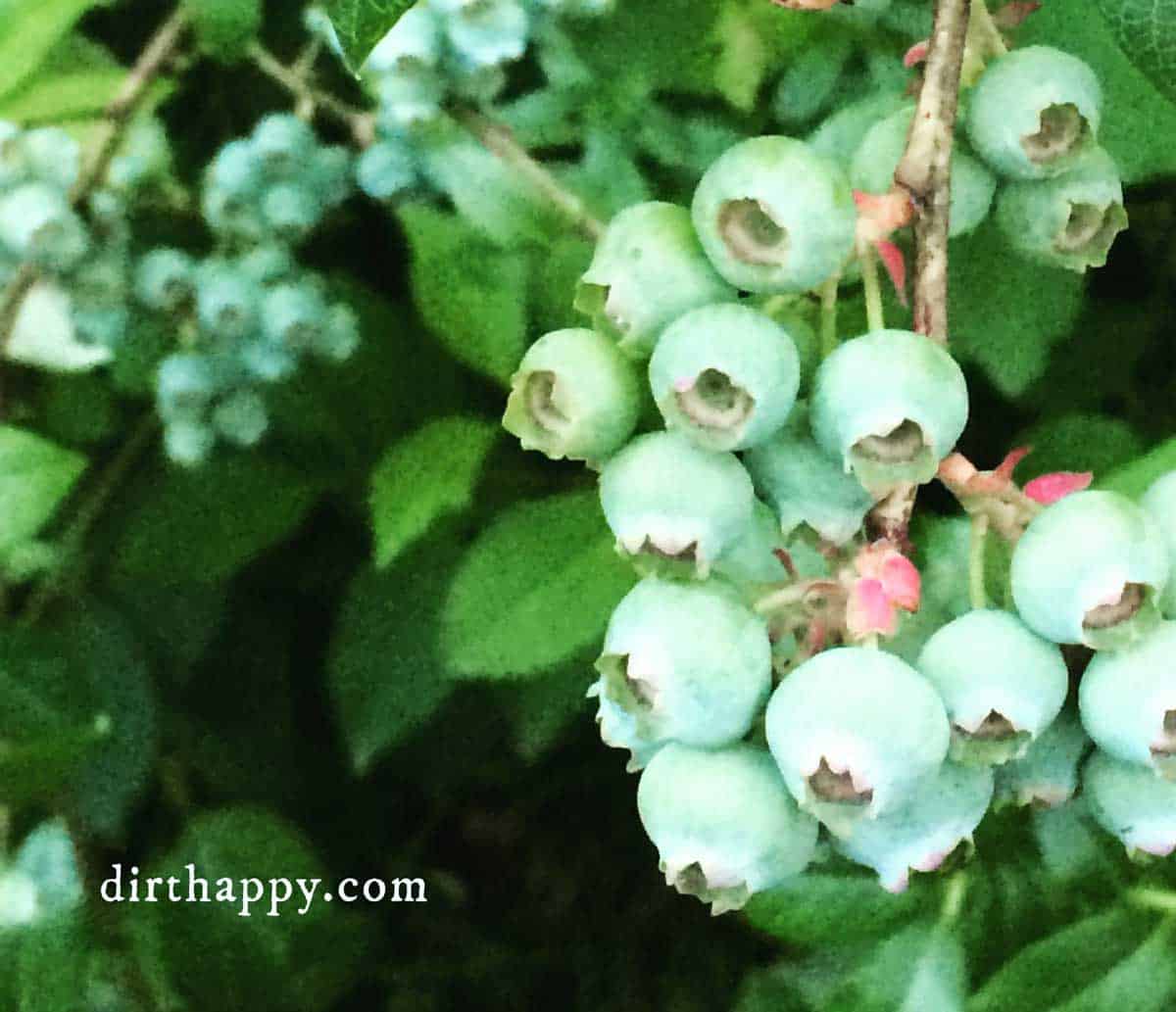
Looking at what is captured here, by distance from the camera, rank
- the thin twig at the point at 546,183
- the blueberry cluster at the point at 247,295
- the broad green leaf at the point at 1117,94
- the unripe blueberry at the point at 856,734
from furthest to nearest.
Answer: the blueberry cluster at the point at 247,295
the thin twig at the point at 546,183
the broad green leaf at the point at 1117,94
the unripe blueberry at the point at 856,734

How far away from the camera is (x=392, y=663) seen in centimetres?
122

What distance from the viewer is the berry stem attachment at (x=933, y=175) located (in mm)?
609

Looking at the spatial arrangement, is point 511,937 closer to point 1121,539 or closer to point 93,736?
point 93,736

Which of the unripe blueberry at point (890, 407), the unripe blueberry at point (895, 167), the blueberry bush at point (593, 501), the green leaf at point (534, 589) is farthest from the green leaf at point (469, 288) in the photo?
the unripe blueberry at point (890, 407)

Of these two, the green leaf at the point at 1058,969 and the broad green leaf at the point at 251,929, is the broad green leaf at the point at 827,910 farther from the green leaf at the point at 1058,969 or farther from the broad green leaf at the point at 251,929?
the broad green leaf at the point at 251,929

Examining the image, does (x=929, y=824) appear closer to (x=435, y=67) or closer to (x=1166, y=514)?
(x=1166, y=514)

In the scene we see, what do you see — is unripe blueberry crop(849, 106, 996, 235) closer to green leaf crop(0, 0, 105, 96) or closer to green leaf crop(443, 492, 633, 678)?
green leaf crop(443, 492, 633, 678)

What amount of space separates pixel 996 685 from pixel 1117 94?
0.58 meters

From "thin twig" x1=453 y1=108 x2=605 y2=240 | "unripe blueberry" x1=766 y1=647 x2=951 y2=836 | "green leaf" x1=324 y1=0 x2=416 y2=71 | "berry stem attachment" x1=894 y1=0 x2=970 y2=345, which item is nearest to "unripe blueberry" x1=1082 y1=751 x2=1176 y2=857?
"unripe blueberry" x1=766 y1=647 x2=951 y2=836

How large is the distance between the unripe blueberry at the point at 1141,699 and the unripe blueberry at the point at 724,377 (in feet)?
0.58

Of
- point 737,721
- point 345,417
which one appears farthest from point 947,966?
point 345,417

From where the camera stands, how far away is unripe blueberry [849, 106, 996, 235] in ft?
2.31

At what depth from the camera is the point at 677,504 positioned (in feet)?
1.88

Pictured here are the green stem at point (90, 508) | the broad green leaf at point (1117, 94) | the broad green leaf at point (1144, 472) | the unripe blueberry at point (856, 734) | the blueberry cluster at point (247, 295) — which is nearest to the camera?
the unripe blueberry at point (856, 734)
